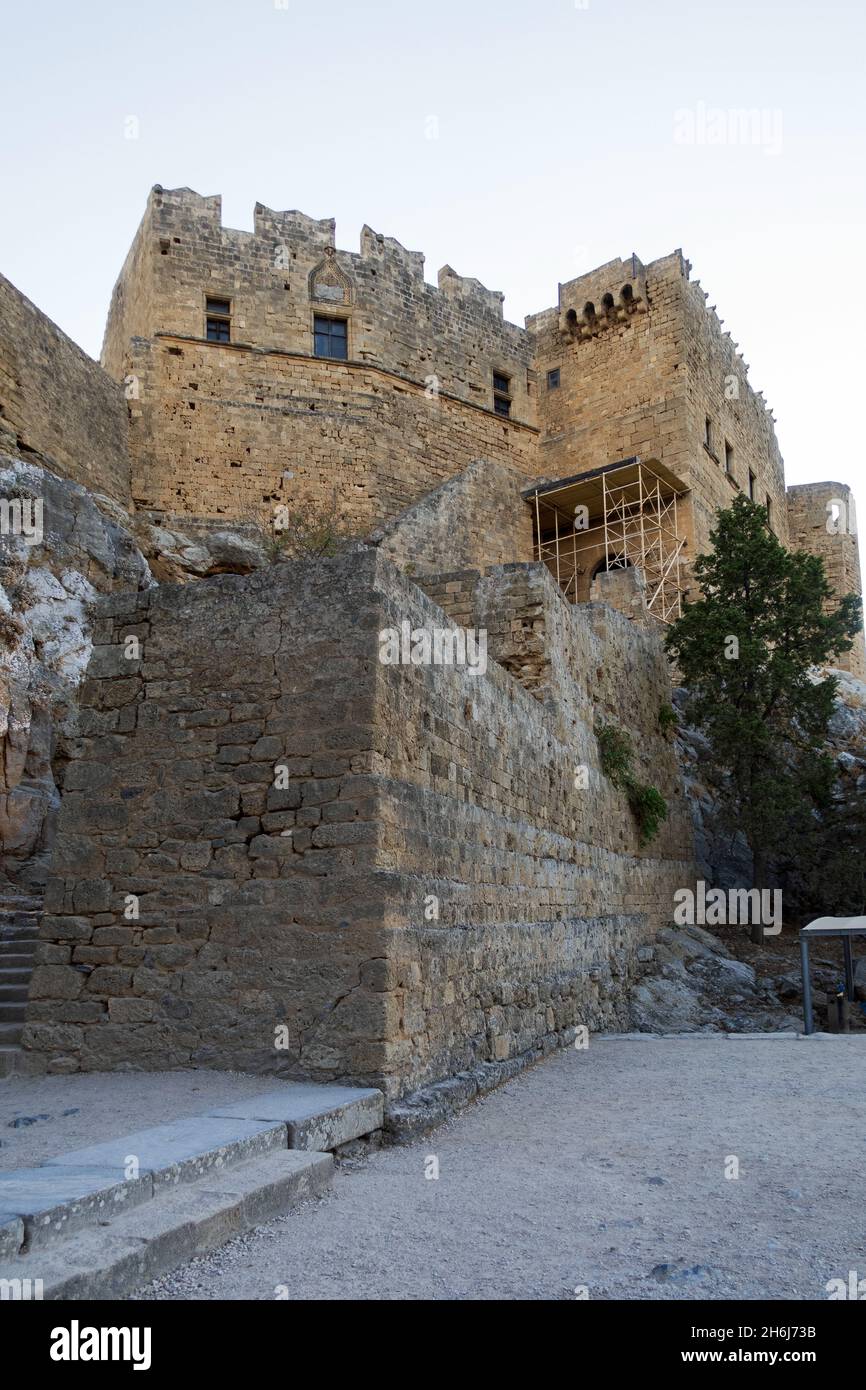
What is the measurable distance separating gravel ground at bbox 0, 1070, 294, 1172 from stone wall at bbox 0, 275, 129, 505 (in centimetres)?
1427

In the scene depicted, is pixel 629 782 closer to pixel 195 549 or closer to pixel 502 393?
pixel 195 549

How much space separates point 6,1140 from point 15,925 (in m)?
4.44

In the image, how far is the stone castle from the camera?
5504 mm

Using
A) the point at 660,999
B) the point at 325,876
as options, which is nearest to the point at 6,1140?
the point at 325,876

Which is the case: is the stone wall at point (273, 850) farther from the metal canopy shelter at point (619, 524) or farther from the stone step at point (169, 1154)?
the metal canopy shelter at point (619, 524)

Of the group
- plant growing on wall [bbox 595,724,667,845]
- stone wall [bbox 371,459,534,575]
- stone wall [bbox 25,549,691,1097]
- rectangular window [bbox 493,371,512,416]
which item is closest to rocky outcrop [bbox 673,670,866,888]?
plant growing on wall [bbox 595,724,667,845]

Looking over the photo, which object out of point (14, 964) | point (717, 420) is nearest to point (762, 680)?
point (717, 420)

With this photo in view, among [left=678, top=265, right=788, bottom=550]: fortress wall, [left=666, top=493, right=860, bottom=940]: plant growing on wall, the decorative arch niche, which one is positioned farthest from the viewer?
[left=678, top=265, right=788, bottom=550]: fortress wall

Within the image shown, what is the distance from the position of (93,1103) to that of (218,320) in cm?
2227

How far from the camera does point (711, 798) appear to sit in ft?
60.2

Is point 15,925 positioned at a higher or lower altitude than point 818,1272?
higher

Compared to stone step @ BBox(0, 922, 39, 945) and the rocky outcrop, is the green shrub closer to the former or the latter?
the rocky outcrop

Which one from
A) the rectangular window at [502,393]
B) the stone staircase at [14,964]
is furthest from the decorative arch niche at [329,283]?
the stone staircase at [14,964]
